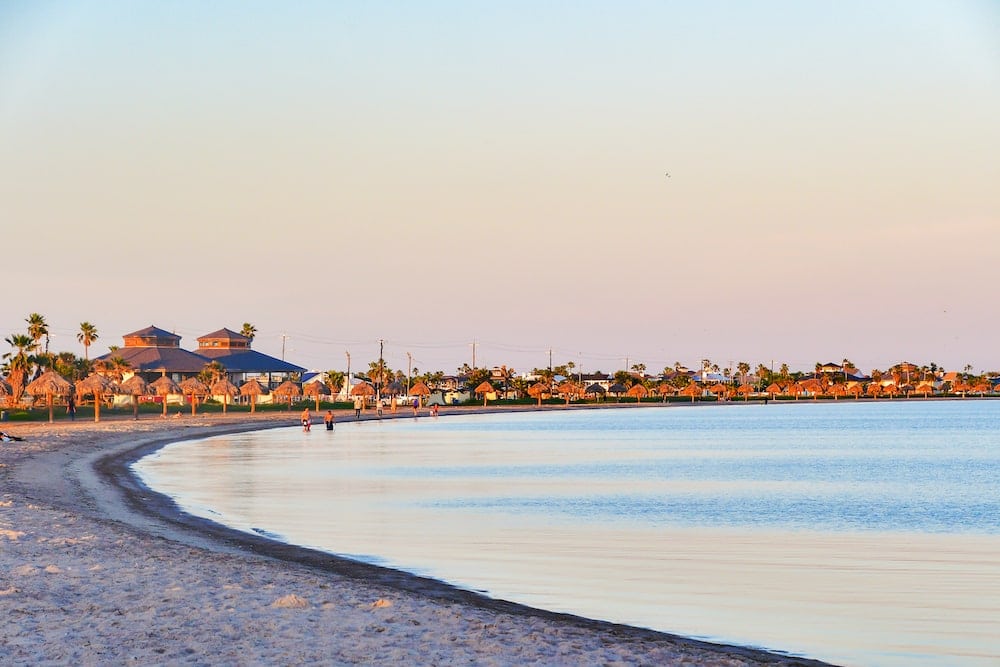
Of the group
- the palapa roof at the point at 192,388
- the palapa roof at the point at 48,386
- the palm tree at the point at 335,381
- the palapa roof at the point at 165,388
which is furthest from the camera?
the palm tree at the point at 335,381

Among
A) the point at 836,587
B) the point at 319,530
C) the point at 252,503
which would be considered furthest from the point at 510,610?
the point at 252,503

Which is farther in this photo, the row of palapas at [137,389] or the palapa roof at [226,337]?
the palapa roof at [226,337]

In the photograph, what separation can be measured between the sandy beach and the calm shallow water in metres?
1.41

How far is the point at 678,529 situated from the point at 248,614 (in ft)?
42.1

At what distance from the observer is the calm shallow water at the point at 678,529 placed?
42.0ft

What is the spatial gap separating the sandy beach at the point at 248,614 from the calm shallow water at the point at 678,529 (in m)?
1.41

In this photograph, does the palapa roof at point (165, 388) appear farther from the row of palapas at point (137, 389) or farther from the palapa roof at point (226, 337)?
the palapa roof at point (226, 337)

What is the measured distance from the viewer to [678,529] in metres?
22.2

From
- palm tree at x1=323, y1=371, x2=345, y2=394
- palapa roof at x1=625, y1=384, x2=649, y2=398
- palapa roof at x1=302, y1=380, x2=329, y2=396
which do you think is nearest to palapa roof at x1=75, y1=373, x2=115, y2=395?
palapa roof at x1=302, y1=380, x2=329, y2=396

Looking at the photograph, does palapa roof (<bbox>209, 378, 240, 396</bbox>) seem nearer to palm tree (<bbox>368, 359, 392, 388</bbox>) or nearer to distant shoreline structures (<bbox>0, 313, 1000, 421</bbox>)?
distant shoreline structures (<bbox>0, 313, 1000, 421</bbox>)

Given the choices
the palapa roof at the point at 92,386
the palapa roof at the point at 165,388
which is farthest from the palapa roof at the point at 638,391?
the palapa roof at the point at 92,386

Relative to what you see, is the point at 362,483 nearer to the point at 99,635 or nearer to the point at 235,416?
the point at 99,635

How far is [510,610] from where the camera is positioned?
1229cm

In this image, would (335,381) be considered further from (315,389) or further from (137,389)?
(137,389)
